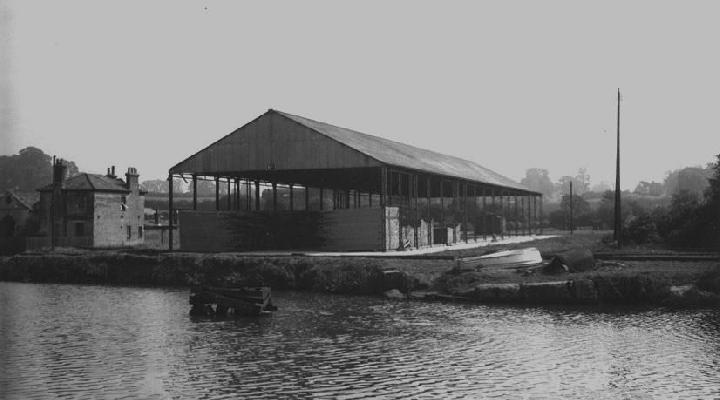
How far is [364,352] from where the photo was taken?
16844 mm

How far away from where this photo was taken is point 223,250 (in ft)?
137

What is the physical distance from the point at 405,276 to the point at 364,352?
1219cm

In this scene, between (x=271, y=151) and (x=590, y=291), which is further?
(x=271, y=151)

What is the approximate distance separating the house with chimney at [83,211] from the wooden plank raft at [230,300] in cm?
4032

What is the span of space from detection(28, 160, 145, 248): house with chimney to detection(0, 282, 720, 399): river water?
38.2m

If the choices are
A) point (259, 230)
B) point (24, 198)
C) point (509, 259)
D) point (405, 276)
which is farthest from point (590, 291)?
point (24, 198)

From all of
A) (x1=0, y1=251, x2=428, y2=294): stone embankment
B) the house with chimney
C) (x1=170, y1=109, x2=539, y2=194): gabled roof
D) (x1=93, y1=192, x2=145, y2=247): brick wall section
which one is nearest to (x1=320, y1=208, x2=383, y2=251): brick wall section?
(x1=170, y1=109, x2=539, y2=194): gabled roof

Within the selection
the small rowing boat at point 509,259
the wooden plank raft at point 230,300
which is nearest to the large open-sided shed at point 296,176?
the small rowing boat at point 509,259

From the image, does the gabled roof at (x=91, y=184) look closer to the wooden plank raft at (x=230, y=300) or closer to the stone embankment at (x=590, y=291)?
the wooden plank raft at (x=230, y=300)

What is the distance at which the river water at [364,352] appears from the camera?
13391mm

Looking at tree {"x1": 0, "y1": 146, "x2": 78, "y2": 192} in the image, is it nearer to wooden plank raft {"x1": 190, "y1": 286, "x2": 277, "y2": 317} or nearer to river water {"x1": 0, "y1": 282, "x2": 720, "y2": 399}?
river water {"x1": 0, "y1": 282, "x2": 720, "y2": 399}

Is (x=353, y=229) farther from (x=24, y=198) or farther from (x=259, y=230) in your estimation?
(x=24, y=198)

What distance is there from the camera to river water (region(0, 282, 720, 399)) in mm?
13391

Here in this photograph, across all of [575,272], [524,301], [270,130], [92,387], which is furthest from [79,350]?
[270,130]
